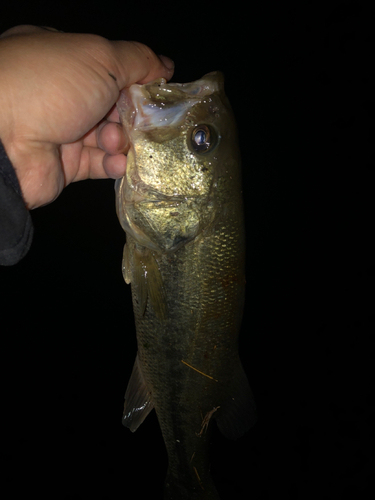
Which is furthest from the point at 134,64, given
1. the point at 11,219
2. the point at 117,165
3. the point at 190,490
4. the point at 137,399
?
the point at 190,490

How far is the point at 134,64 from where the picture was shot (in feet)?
4.36

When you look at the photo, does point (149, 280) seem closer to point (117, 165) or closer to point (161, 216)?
point (161, 216)

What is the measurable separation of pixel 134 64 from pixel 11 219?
2.66ft

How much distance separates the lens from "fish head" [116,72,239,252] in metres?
1.27

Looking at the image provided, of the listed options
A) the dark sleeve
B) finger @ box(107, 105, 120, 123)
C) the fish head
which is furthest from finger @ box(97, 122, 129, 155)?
the dark sleeve

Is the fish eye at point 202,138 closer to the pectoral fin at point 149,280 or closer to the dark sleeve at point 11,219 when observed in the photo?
the pectoral fin at point 149,280

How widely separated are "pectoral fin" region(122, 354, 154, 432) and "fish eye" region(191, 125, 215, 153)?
3.85 ft

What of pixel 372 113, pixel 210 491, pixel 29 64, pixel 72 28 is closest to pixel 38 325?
pixel 210 491

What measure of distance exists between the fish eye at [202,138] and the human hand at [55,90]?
0.36 m

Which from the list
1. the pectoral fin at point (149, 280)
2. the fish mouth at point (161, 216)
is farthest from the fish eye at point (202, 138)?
the pectoral fin at point (149, 280)

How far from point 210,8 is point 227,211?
4914 millimetres

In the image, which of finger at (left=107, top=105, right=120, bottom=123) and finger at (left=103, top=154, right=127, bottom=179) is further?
finger at (left=107, top=105, right=120, bottom=123)

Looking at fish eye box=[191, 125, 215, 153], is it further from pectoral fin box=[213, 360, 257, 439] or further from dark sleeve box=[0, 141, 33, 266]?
pectoral fin box=[213, 360, 257, 439]

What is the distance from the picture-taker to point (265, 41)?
197 inches
